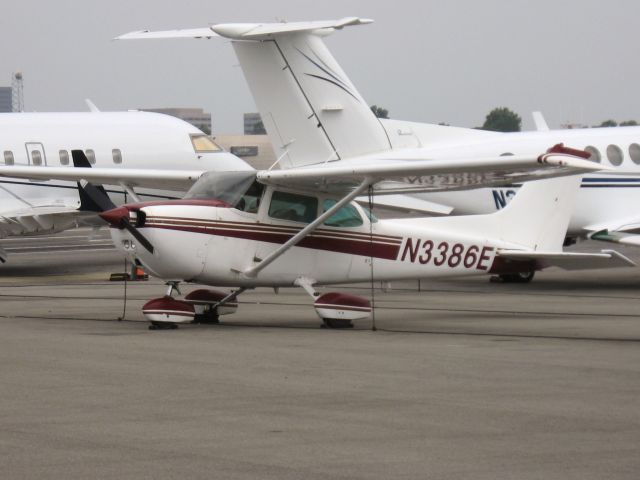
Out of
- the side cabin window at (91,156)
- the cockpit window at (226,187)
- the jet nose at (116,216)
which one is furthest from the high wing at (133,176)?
the side cabin window at (91,156)

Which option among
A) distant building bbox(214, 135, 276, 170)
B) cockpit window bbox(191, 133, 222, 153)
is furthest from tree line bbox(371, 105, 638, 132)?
cockpit window bbox(191, 133, 222, 153)

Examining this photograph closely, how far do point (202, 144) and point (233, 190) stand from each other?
14190mm

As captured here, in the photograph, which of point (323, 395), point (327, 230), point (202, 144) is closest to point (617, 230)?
point (327, 230)

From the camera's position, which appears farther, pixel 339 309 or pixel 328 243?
pixel 328 243

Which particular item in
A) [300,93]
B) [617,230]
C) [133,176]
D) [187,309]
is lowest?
[617,230]

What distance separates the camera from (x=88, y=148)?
1128 inches

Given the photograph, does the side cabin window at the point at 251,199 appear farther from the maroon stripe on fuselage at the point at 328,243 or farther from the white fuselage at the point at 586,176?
the white fuselage at the point at 586,176

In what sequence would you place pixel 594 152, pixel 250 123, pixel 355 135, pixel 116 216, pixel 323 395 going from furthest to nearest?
pixel 250 123 < pixel 594 152 < pixel 355 135 < pixel 116 216 < pixel 323 395

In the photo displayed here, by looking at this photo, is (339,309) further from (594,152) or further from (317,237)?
(594,152)

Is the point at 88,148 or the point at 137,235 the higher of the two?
the point at 137,235

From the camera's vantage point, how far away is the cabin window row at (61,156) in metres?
27.8

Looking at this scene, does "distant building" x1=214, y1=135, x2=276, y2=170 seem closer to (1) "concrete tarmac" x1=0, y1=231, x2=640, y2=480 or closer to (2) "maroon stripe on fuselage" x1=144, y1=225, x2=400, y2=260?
(2) "maroon stripe on fuselage" x1=144, y1=225, x2=400, y2=260

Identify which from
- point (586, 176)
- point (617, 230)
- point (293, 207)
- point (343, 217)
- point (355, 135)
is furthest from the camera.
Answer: point (586, 176)

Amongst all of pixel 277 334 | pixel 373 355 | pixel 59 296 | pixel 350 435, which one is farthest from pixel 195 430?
pixel 59 296
